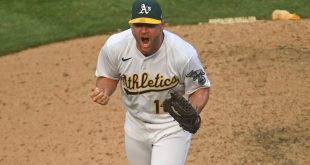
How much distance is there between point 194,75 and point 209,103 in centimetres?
387

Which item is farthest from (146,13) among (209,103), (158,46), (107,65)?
(209,103)

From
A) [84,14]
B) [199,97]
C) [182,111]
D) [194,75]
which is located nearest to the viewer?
[182,111]

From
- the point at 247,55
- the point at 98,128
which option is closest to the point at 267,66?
the point at 247,55

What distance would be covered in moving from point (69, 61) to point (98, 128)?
8.42ft

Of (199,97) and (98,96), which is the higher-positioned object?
(98,96)

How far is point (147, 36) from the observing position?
4.91m

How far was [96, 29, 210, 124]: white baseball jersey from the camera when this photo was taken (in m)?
5.14

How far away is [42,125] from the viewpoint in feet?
28.2

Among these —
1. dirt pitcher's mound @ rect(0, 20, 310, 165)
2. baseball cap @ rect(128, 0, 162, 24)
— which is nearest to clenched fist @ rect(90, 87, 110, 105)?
baseball cap @ rect(128, 0, 162, 24)

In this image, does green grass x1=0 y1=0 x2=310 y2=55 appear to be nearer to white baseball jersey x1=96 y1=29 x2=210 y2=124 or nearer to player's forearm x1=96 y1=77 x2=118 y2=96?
player's forearm x1=96 y1=77 x2=118 y2=96

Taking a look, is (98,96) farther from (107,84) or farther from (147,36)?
(147,36)

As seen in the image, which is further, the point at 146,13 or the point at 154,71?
the point at 154,71

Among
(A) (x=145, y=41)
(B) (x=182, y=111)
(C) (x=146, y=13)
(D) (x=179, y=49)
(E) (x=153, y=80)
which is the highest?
(C) (x=146, y=13)

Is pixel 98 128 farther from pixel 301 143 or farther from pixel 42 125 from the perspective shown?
pixel 301 143
